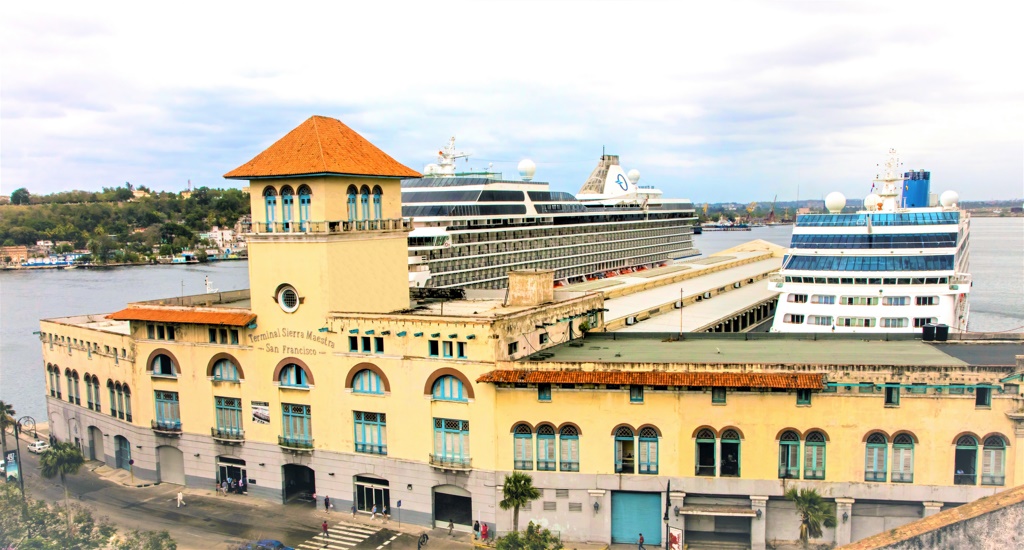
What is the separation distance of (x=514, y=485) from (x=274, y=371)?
44.6ft

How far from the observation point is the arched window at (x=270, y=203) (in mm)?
37062

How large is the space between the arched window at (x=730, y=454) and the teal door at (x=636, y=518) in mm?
2815

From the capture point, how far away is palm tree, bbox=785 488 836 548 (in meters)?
28.7

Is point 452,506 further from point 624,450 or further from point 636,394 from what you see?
point 636,394

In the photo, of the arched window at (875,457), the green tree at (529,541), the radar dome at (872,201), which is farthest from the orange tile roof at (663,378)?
the radar dome at (872,201)

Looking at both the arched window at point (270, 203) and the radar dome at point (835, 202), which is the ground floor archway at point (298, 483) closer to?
the arched window at point (270, 203)

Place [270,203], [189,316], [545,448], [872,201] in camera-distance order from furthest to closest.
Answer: [872,201] < [189,316] < [270,203] < [545,448]

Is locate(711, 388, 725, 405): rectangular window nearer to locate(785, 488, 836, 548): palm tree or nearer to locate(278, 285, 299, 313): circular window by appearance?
locate(785, 488, 836, 548): palm tree

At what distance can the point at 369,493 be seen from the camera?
35.3 m

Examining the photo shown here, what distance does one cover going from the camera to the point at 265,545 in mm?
30875

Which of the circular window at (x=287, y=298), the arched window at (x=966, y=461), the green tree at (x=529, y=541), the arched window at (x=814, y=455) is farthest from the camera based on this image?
the circular window at (x=287, y=298)

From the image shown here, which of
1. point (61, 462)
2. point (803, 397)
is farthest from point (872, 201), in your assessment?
point (61, 462)

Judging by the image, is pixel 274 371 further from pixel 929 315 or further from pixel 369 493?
pixel 929 315

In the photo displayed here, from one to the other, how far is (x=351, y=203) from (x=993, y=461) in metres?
28.9
